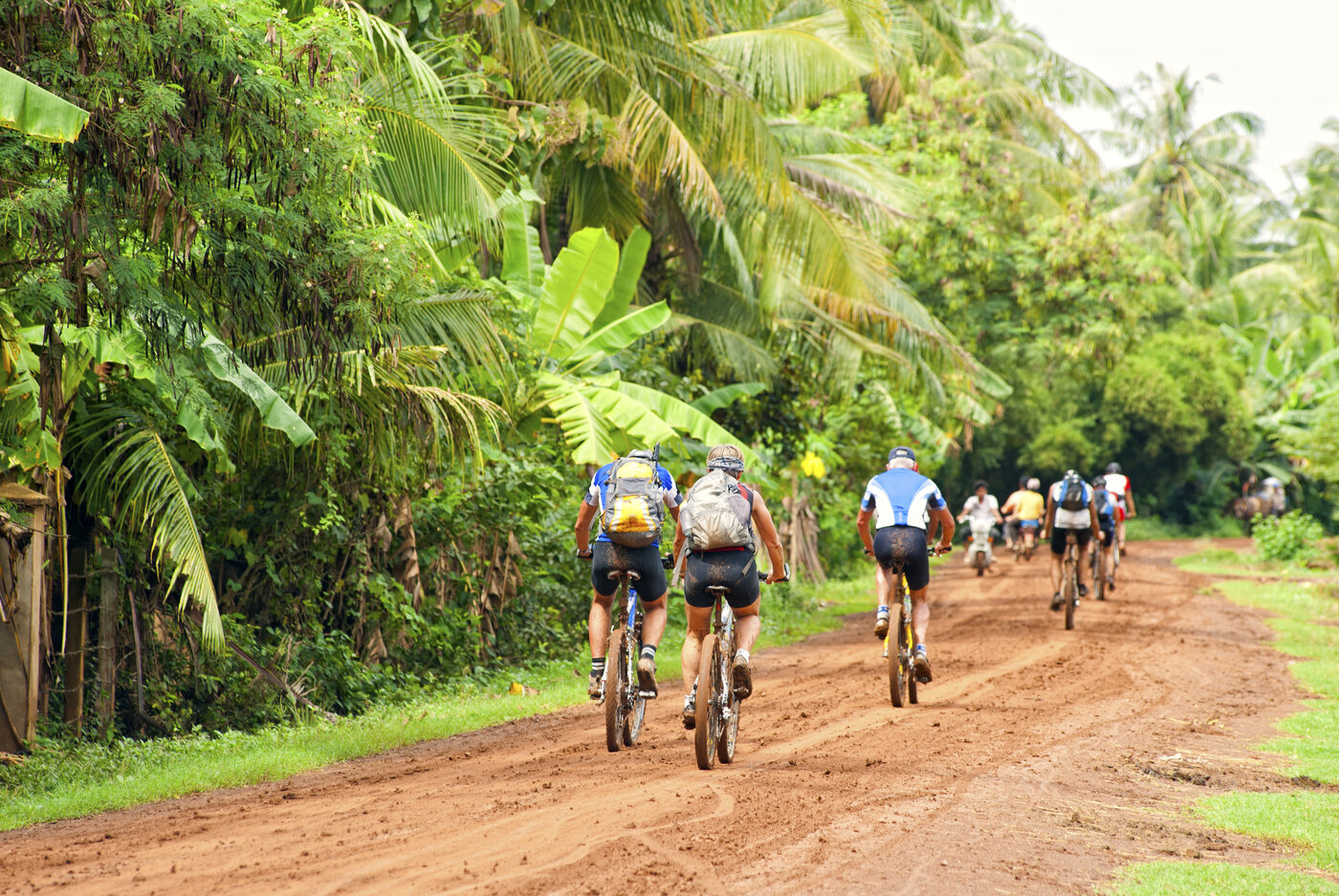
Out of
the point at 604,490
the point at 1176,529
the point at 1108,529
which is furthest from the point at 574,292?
the point at 1176,529

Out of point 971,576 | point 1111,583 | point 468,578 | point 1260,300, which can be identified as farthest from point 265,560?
point 1260,300

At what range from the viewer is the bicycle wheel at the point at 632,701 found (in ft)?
25.9

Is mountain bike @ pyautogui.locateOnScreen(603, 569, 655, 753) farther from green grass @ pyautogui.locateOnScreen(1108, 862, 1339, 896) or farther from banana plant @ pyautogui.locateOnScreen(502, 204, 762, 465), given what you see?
banana plant @ pyautogui.locateOnScreen(502, 204, 762, 465)

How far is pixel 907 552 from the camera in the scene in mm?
9641

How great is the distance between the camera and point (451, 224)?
35.9 ft

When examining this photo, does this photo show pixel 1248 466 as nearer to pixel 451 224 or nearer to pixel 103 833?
pixel 451 224

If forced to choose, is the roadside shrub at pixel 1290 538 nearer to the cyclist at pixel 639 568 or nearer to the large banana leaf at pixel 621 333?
the large banana leaf at pixel 621 333

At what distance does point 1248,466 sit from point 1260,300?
6334 mm

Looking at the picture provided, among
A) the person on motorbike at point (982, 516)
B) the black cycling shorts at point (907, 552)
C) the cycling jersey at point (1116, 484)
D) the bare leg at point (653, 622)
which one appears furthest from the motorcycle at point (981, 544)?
the bare leg at point (653, 622)

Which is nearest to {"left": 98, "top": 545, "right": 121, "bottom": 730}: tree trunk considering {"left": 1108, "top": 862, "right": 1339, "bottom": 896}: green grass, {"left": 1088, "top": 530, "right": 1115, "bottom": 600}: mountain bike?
{"left": 1108, "top": 862, "right": 1339, "bottom": 896}: green grass

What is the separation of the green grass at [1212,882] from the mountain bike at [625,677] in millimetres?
3216

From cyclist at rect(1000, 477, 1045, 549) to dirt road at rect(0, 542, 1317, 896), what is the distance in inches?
547

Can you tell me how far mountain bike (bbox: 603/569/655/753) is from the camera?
772cm

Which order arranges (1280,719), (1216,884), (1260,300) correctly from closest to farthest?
(1216,884) → (1280,719) → (1260,300)
